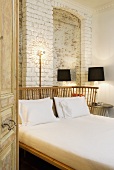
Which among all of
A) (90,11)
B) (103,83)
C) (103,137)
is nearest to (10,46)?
(103,137)

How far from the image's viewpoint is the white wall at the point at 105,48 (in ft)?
14.9

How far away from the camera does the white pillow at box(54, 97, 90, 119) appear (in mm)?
3514

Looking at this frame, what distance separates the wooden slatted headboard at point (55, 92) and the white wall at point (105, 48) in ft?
1.37

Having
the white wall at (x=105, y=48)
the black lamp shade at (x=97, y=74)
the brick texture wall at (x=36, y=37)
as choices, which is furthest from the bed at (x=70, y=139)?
the white wall at (x=105, y=48)

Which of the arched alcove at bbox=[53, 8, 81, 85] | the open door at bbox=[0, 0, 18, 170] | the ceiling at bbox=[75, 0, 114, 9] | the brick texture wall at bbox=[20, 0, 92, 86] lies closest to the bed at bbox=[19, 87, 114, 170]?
the brick texture wall at bbox=[20, 0, 92, 86]

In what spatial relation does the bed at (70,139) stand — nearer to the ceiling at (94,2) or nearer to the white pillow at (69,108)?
the white pillow at (69,108)

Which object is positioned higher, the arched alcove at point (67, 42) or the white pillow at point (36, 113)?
the arched alcove at point (67, 42)

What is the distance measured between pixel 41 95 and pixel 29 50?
0.95 meters

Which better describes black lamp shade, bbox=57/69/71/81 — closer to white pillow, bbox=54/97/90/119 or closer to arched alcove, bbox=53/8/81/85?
arched alcove, bbox=53/8/81/85

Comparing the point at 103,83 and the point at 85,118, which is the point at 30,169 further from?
the point at 103,83

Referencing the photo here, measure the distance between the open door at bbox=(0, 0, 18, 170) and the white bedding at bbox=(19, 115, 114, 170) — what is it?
2.09 ft

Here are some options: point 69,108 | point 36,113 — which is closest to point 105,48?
point 69,108

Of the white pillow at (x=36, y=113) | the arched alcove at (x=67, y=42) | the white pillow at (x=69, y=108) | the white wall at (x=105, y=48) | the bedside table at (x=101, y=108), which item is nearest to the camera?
the white pillow at (x=36, y=113)

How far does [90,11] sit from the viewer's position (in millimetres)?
4926
